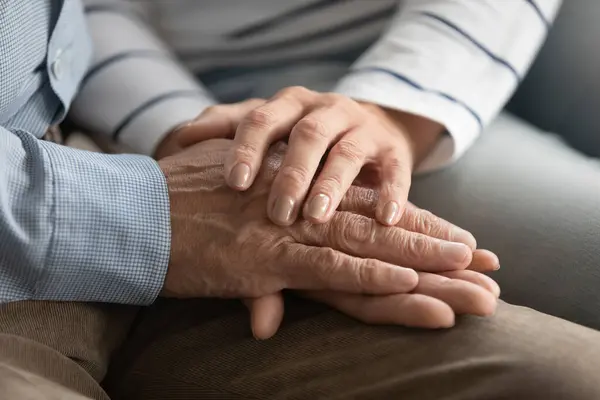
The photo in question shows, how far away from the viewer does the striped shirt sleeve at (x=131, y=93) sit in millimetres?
846

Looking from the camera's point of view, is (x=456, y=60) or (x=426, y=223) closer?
(x=426, y=223)

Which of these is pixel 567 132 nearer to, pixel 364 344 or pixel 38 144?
pixel 364 344

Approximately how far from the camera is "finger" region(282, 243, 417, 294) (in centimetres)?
60

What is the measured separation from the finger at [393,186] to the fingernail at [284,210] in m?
0.07

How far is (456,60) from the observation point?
80 cm

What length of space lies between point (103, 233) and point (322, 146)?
7.9 inches

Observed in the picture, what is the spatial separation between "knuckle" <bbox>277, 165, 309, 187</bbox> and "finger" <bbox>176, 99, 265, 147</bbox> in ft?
0.44

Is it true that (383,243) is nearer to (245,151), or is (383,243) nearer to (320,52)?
(245,151)

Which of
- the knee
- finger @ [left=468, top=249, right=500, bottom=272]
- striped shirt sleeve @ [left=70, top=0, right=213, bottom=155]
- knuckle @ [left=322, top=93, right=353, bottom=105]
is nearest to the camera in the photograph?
the knee

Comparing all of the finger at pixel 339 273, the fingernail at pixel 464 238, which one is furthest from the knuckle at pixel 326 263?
the fingernail at pixel 464 238

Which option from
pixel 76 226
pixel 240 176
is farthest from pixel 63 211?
pixel 240 176

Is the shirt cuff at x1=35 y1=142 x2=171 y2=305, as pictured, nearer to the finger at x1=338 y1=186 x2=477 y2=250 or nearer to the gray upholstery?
the finger at x1=338 y1=186 x2=477 y2=250

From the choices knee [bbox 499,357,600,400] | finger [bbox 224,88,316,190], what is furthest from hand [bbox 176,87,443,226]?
knee [bbox 499,357,600,400]

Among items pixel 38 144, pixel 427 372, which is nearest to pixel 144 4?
pixel 38 144
